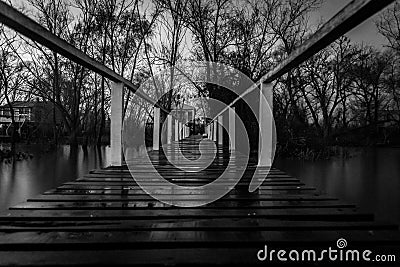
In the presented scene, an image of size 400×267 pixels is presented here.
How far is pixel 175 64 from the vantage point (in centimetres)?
761

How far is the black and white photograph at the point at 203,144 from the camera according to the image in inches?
34.3

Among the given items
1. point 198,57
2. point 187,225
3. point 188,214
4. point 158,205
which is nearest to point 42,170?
point 198,57

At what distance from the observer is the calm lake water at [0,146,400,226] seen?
3.72 metres

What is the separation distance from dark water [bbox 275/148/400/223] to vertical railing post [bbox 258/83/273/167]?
1.30 meters

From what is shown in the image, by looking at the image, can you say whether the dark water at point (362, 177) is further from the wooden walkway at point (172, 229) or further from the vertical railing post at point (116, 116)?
the wooden walkway at point (172, 229)

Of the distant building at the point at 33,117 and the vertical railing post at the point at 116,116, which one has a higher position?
the distant building at the point at 33,117

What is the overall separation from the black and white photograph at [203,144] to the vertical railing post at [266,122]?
0.04 feet

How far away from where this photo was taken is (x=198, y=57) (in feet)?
24.3

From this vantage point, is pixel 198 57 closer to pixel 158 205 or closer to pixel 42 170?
pixel 42 170

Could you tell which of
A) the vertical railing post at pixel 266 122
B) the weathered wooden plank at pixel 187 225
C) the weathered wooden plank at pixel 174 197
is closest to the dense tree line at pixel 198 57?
the vertical railing post at pixel 266 122

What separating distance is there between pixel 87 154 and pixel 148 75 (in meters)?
2.49

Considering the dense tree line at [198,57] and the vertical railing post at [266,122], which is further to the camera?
the dense tree line at [198,57]

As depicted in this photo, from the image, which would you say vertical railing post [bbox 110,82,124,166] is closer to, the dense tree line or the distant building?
the dense tree line

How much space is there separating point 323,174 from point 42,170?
427 centimetres
